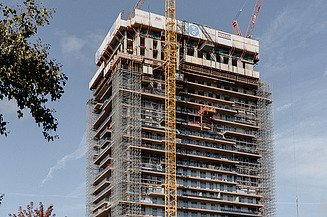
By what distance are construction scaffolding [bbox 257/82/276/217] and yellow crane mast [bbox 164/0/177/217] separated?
2888cm

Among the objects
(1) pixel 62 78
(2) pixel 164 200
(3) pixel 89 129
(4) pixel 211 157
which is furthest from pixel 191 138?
(1) pixel 62 78

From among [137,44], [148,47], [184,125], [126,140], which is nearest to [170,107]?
[184,125]

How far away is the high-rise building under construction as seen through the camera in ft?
490

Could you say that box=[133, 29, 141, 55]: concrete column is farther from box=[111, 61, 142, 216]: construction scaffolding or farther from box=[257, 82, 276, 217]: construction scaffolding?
box=[257, 82, 276, 217]: construction scaffolding

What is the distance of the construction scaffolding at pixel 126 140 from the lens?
145m

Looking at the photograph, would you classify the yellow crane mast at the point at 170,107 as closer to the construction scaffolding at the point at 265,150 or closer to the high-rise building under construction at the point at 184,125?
the high-rise building under construction at the point at 184,125

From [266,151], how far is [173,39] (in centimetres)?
4072

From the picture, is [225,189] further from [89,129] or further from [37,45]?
[37,45]

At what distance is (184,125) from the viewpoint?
515 ft

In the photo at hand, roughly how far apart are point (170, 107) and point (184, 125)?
6.55m

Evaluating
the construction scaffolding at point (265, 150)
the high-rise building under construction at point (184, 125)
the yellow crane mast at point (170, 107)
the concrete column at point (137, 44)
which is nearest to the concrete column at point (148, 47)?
the high-rise building under construction at point (184, 125)

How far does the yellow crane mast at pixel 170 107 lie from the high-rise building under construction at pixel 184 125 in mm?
1859

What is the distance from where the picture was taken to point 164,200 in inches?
5842

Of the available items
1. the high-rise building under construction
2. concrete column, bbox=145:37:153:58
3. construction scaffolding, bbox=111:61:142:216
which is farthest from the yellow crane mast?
construction scaffolding, bbox=111:61:142:216
